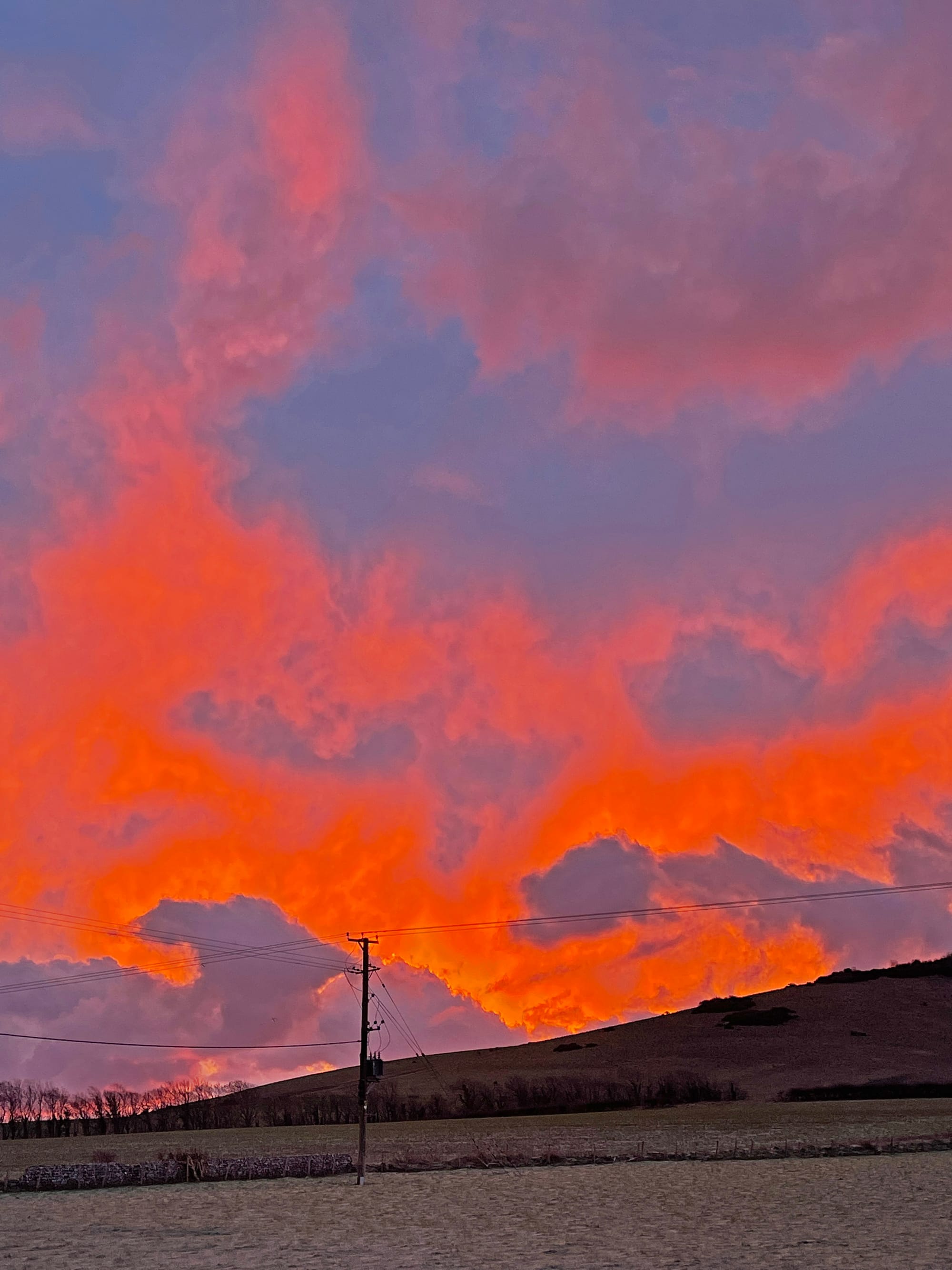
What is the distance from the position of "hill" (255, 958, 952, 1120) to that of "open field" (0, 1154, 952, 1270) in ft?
273

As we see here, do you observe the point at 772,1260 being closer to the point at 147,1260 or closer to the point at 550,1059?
the point at 147,1260

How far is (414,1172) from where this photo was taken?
2454 inches

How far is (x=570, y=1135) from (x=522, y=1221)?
48.7 metres

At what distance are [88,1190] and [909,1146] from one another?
4216 cm

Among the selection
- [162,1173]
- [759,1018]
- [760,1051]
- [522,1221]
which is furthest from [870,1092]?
[522,1221]

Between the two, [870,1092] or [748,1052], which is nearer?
[870,1092]

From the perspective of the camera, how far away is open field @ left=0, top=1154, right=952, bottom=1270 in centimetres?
3328

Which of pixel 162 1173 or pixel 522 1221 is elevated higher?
pixel 162 1173

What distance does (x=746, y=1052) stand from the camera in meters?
158

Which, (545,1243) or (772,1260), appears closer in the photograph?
(772,1260)

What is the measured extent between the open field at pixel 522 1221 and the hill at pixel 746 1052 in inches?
3272

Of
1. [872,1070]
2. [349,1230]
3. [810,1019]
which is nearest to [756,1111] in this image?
[872,1070]

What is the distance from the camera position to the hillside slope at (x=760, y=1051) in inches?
5748

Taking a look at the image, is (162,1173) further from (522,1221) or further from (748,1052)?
(748,1052)
